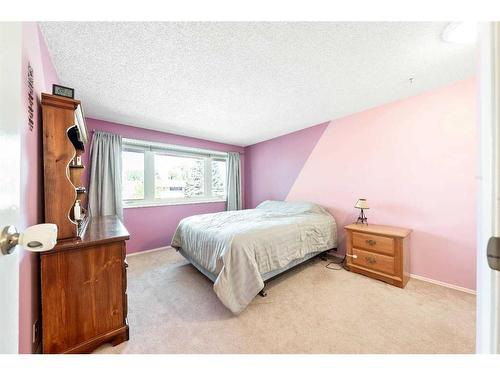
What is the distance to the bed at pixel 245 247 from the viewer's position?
1714mm

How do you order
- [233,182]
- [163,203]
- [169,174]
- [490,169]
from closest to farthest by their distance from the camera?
[490,169], [163,203], [169,174], [233,182]

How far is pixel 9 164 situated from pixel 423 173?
10.6ft

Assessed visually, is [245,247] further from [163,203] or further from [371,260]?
[163,203]

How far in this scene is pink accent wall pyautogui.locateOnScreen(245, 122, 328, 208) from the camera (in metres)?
3.47

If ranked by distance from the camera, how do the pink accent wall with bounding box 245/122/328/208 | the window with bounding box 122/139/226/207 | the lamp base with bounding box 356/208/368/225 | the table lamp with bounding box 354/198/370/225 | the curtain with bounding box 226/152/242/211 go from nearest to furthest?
1. the table lamp with bounding box 354/198/370/225
2. the lamp base with bounding box 356/208/368/225
3. the window with bounding box 122/139/226/207
4. the pink accent wall with bounding box 245/122/328/208
5. the curtain with bounding box 226/152/242/211

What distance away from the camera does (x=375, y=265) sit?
7.32ft

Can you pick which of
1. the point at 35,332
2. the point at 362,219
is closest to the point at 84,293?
the point at 35,332

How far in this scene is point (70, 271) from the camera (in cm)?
120

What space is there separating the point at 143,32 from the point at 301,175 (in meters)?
2.95

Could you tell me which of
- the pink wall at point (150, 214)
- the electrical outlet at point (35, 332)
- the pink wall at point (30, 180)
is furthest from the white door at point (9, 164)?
the pink wall at point (150, 214)

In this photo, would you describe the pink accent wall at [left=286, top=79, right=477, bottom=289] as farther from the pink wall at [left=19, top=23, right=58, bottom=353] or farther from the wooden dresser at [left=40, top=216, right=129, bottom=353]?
the pink wall at [left=19, top=23, right=58, bottom=353]

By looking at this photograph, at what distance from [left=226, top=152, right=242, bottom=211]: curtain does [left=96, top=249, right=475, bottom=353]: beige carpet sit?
7.42ft

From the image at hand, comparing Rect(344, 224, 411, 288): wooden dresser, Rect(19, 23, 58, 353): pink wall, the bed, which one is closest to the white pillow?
the bed
